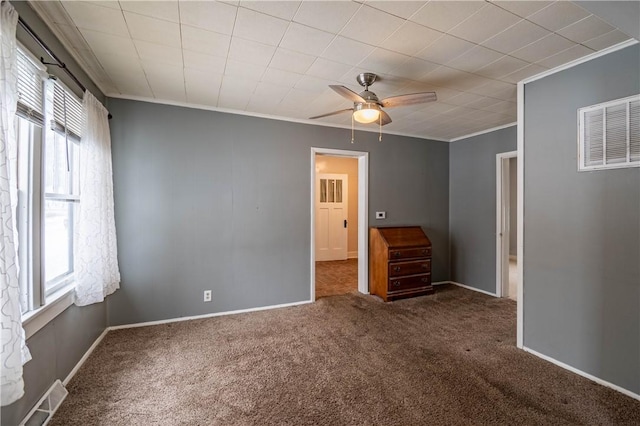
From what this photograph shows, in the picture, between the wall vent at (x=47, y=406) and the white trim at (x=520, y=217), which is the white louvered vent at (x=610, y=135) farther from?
the wall vent at (x=47, y=406)

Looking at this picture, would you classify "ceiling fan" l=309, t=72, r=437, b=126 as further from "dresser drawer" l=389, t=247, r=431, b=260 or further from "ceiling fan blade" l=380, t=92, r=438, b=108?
"dresser drawer" l=389, t=247, r=431, b=260

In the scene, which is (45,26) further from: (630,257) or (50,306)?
(630,257)

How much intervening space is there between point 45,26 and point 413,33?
2.35m

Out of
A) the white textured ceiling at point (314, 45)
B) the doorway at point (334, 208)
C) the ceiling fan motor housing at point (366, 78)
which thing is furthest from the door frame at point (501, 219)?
the doorway at point (334, 208)

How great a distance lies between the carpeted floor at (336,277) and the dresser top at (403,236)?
102cm

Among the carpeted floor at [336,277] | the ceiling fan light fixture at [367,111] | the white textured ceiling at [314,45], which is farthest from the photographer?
the carpeted floor at [336,277]

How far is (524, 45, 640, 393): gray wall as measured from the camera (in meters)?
1.99

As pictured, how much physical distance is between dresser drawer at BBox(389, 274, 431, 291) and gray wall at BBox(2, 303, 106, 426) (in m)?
3.29

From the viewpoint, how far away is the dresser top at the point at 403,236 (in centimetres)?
404

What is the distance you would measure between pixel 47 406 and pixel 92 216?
51.5 inches

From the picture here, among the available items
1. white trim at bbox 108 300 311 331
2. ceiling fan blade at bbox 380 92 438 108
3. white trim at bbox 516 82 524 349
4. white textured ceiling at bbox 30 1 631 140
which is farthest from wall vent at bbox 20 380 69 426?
white trim at bbox 516 82 524 349

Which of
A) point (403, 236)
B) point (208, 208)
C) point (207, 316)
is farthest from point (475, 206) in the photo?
point (207, 316)

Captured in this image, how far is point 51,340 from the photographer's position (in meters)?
1.88

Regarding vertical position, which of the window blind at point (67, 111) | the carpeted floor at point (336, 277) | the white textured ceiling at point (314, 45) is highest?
the white textured ceiling at point (314, 45)
